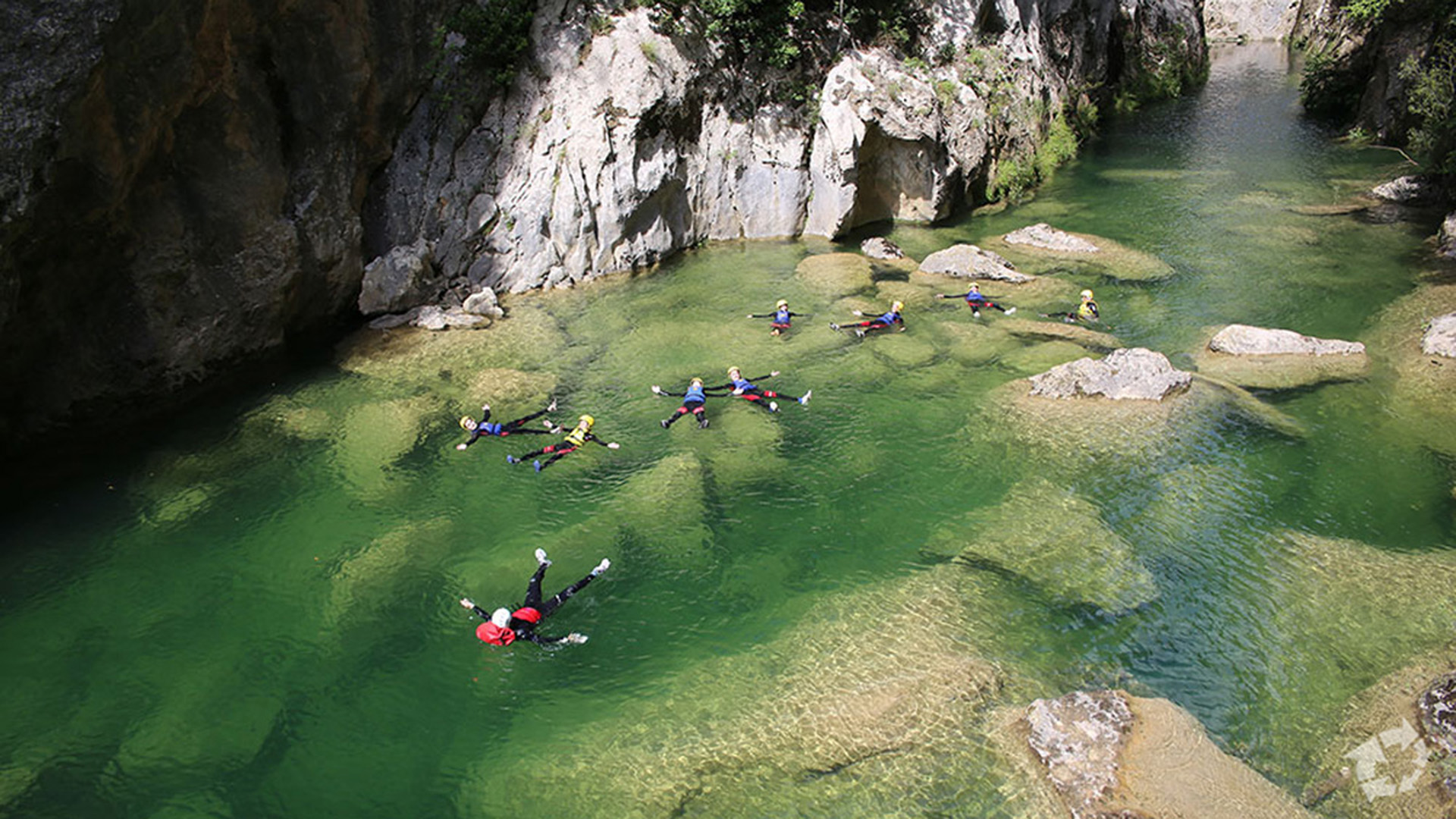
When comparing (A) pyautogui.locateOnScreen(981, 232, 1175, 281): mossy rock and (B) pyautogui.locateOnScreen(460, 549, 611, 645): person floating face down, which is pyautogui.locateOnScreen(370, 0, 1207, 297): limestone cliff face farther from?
(B) pyautogui.locateOnScreen(460, 549, 611, 645): person floating face down

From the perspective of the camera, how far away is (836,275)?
2981 centimetres

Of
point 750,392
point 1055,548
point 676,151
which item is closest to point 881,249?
point 676,151

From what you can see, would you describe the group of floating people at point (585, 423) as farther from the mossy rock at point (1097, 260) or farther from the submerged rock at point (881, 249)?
the submerged rock at point (881, 249)

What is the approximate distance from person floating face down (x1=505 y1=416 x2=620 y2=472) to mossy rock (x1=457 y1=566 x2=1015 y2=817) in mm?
7317

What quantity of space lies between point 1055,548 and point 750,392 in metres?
8.67

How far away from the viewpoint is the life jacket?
13.3 meters

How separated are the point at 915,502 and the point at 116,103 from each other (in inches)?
741

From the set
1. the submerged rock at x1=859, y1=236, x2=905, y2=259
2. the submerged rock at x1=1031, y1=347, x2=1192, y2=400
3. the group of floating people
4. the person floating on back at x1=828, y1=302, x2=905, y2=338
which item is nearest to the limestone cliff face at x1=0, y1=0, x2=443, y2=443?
the group of floating people

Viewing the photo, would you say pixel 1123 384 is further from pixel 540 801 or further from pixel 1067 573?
pixel 540 801

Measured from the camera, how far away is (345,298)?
85.3 feet

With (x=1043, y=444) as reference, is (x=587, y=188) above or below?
above

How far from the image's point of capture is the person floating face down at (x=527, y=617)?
13.3 metres

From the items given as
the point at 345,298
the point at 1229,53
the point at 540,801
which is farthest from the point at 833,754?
the point at 1229,53

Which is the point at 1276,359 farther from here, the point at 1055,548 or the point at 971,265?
the point at 1055,548
